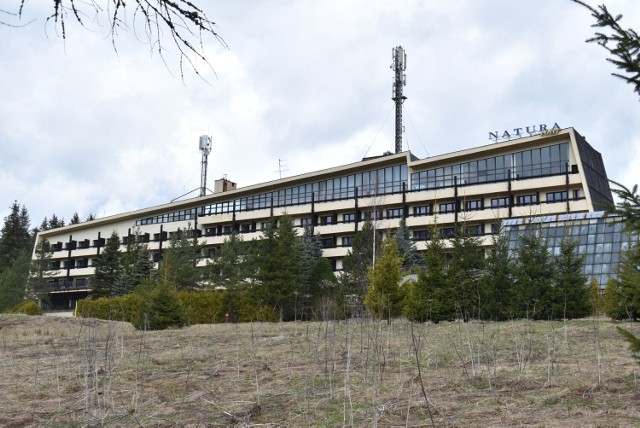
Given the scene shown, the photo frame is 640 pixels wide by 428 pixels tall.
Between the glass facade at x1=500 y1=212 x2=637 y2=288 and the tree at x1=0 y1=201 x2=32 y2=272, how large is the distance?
75.2 m

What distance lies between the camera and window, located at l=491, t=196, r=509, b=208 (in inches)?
2103

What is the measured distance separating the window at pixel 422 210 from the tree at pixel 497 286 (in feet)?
97.4

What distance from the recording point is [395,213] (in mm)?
59812

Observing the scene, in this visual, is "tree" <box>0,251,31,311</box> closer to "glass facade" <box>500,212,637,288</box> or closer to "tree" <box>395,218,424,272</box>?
"tree" <box>395,218,424,272</box>

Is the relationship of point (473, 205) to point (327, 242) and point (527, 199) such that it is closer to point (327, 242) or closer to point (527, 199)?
point (527, 199)

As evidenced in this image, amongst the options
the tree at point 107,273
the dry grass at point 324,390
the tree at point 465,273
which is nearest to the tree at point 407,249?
the tree at point 465,273

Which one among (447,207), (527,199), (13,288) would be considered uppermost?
(527,199)

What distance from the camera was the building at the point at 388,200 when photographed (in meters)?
51.3

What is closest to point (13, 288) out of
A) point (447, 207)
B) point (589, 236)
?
point (447, 207)

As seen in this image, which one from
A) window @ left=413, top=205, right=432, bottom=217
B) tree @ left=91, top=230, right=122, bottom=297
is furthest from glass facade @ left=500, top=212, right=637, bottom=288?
tree @ left=91, top=230, right=122, bottom=297

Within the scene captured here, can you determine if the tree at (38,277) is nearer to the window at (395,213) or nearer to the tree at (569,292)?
the window at (395,213)

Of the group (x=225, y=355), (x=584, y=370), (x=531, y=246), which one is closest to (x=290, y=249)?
(x=531, y=246)

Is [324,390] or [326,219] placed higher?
[326,219]

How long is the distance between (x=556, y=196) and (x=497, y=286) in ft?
92.4
